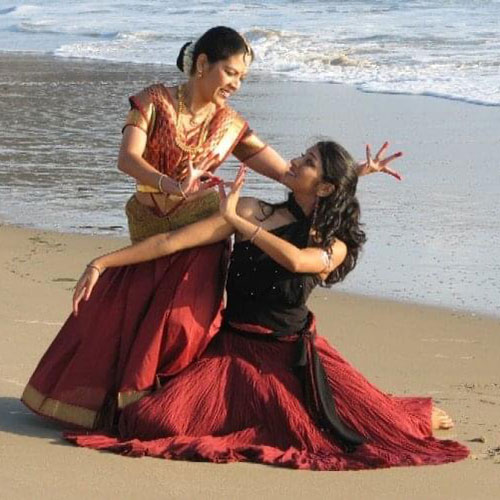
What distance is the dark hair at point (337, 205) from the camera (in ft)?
15.2

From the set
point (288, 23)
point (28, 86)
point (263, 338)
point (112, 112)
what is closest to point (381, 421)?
point (263, 338)

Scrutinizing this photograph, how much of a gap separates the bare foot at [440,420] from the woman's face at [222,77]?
4.27ft

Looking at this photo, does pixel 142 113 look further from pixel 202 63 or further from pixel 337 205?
pixel 337 205

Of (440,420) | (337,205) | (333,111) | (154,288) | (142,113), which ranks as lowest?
(333,111)

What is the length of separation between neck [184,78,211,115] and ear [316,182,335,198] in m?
0.51

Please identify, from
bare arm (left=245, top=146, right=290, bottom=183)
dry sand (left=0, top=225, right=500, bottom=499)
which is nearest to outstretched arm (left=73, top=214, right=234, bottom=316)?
bare arm (left=245, top=146, right=290, bottom=183)

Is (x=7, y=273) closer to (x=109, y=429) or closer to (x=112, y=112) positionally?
(x=109, y=429)

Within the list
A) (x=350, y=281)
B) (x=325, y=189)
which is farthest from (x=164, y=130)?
(x=350, y=281)

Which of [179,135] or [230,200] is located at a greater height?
[179,135]

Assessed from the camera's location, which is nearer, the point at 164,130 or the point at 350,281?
the point at 164,130

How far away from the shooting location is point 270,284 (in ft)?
15.4

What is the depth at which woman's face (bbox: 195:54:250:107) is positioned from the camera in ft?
15.5

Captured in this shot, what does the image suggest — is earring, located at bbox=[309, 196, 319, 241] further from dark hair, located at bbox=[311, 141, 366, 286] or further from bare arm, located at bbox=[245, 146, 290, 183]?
bare arm, located at bbox=[245, 146, 290, 183]

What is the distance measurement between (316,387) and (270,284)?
1.21ft
